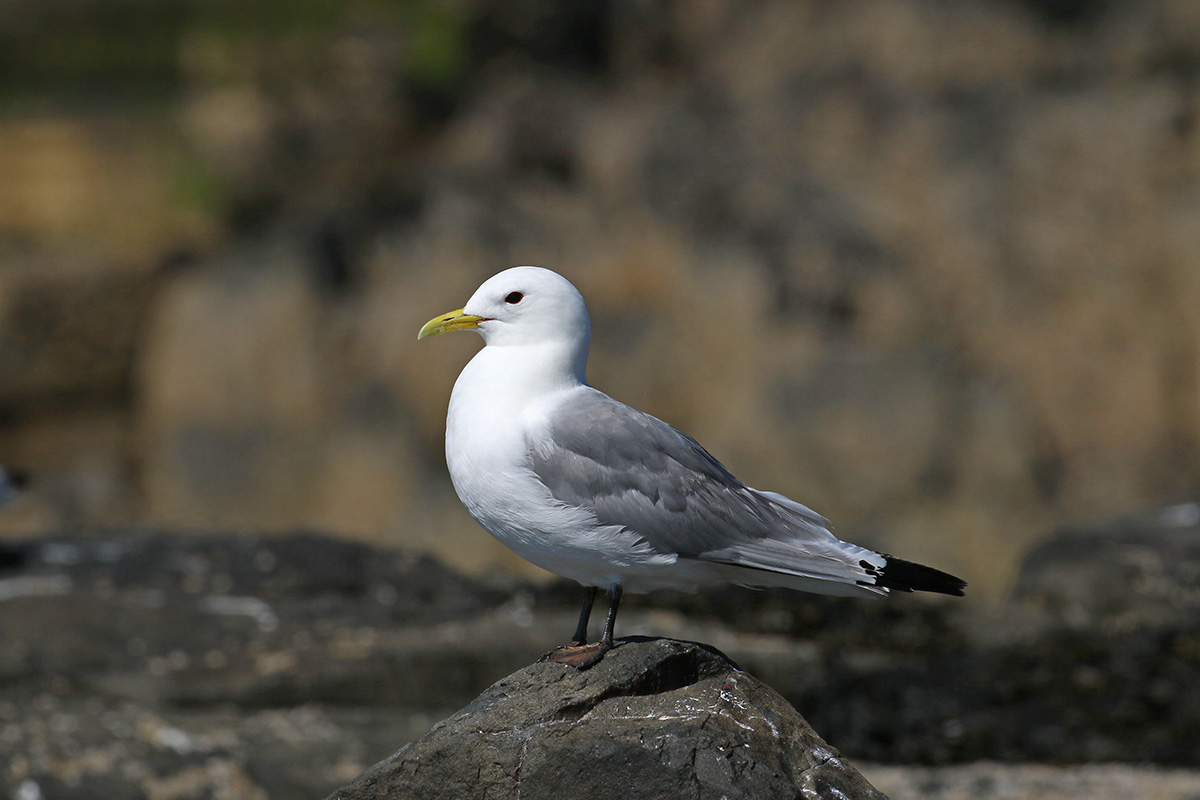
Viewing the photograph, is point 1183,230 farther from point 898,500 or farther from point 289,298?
point 289,298

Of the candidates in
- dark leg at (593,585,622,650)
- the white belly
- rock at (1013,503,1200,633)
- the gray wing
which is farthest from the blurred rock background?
the white belly

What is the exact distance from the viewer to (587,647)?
13.9 ft

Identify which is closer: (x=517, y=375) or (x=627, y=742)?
(x=627, y=742)

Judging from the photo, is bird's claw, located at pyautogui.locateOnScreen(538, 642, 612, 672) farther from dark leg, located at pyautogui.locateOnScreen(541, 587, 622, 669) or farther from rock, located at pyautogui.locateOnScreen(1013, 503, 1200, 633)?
rock, located at pyautogui.locateOnScreen(1013, 503, 1200, 633)

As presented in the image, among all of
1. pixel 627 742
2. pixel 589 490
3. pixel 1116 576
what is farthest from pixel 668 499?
pixel 1116 576

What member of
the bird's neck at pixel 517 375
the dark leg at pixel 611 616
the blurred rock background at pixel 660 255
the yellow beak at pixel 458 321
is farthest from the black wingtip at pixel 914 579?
the blurred rock background at pixel 660 255

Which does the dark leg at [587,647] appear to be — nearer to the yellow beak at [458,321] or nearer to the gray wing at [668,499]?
the gray wing at [668,499]

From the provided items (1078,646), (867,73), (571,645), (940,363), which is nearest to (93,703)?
(571,645)

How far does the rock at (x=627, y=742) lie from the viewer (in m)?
3.87

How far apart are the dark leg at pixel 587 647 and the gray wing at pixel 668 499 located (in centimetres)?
25

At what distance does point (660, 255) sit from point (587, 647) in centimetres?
787

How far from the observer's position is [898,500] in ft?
36.8

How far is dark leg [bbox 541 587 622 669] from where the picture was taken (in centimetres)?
413

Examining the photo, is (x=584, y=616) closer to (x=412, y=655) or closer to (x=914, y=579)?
(x=914, y=579)
